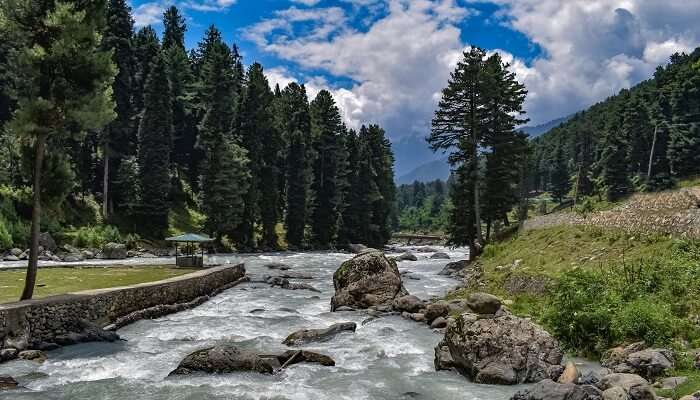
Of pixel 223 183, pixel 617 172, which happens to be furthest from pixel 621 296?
pixel 617 172

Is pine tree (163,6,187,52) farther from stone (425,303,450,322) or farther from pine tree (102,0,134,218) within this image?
stone (425,303,450,322)

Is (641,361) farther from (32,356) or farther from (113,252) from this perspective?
(113,252)

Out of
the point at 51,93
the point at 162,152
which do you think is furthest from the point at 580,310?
the point at 162,152

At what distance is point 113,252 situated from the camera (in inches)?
1969

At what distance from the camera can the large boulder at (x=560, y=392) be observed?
10.9m

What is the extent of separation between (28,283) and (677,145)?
85464mm

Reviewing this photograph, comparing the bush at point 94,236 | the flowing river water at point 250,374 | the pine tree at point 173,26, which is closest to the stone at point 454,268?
the flowing river water at point 250,374

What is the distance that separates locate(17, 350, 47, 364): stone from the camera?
1680 cm

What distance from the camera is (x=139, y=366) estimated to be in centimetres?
1662

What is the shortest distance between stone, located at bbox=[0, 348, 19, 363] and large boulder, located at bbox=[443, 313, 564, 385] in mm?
14333

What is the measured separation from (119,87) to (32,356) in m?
63.1

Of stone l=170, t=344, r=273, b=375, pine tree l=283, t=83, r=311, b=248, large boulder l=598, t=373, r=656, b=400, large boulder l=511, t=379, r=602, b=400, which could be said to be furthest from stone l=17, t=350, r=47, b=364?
pine tree l=283, t=83, r=311, b=248

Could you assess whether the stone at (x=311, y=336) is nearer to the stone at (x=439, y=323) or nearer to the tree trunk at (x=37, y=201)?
the stone at (x=439, y=323)

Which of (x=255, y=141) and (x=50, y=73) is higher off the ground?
(x=255, y=141)
